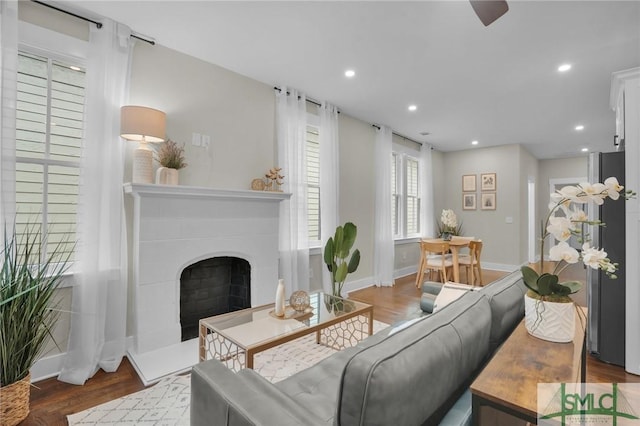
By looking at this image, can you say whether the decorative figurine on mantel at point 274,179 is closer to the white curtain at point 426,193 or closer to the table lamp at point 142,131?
the table lamp at point 142,131

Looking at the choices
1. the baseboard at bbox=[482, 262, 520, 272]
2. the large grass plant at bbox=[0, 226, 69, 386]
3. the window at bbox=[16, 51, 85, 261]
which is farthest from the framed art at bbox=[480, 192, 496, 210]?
the large grass plant at bbox=[0, 226, 69, 386]

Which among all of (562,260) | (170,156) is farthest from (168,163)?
(562,260)

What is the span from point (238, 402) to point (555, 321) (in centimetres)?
109

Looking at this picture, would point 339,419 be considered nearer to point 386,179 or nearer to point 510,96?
point 510,96

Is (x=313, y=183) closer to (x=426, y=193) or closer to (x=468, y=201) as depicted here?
(x=426, y=193)

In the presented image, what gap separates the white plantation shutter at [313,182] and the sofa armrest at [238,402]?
3071mm

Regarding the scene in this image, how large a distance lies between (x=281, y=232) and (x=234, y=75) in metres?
1.81

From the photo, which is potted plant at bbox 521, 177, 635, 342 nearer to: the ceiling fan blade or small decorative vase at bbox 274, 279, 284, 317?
the ceiling fan blade

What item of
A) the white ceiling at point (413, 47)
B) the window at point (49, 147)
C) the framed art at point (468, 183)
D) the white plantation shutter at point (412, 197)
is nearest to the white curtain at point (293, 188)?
the white ceiling at point (413, 47)

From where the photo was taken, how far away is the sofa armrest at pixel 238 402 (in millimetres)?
831

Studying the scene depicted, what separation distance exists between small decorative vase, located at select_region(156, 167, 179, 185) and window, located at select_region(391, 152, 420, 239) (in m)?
3.81

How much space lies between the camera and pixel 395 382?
0.68 m

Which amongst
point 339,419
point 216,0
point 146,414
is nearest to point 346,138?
point 216,0

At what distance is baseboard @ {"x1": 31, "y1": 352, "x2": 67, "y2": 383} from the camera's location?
2.17 metres
